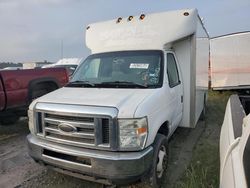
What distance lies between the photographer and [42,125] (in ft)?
13.9

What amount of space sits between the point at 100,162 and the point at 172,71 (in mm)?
2488

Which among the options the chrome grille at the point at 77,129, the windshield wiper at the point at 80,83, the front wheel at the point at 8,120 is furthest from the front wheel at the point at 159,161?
the front wheel at the point at 8,120

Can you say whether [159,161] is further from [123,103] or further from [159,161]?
[123,103]

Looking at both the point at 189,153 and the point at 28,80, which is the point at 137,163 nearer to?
the point at 189,153

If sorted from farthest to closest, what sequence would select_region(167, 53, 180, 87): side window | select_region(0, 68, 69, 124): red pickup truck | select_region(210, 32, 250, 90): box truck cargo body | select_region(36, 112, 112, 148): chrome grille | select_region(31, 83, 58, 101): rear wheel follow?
select_region(210, 32, 250, 90): box truck cargo body
select_region(31, 83, 58, 101): rear wheel
select_region(0, 68, 69, 124): red pickup truck
select_region(167, 53, 180, 87): side window
select_region(36, 112, 112, 148): chrome grille

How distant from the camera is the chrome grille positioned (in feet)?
12.1

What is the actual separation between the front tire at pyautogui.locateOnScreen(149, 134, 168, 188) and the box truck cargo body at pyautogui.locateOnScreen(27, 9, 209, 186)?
0.01 metres

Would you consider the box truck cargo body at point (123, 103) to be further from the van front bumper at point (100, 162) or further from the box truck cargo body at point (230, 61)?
the box truck cargo body at point (230, 61)

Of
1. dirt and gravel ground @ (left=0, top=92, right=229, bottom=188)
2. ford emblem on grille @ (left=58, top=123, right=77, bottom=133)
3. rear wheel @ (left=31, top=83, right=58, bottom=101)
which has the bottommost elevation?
dirt and gravel ground @ (left=0, top=92, right=229, bottom=188)

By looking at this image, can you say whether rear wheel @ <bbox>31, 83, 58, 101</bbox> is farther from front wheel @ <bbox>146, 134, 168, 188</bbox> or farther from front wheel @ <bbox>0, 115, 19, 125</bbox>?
front wheel @ <bbox>146, 134, 168, 188</bbox>

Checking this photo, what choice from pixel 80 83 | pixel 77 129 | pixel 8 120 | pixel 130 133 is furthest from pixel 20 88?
pixel 130 133

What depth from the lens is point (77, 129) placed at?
3877 mm

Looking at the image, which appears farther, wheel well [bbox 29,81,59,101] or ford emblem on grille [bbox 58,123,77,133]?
wheel well [bbox 29,81,59,101]

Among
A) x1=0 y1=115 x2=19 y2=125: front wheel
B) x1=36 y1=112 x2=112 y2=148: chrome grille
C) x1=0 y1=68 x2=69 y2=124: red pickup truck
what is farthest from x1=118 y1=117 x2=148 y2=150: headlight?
x1=0 y1=115 x2=19 y2=125: front wheel
